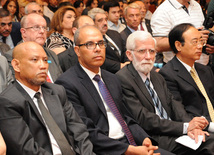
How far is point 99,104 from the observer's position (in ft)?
7.63

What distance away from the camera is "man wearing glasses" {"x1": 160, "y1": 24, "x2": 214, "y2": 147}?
2.92 meters

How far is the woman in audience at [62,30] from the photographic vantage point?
12.2ft

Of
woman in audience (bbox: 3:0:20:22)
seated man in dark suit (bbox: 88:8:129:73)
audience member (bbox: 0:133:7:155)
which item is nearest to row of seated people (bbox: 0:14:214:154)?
audience member (bbox: 0:133:7:155)

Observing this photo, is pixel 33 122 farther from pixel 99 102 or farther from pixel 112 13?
pixel 112 13

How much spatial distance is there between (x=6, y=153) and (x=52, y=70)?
131cm

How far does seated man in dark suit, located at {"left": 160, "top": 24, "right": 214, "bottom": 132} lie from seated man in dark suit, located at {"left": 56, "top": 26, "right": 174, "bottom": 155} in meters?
0.66

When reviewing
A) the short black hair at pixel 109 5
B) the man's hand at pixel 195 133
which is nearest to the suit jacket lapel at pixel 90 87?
the man's hand at pixel 195 133

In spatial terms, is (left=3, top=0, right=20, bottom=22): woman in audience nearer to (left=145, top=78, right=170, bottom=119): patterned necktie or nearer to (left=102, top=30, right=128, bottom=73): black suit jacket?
(left=102, top=30, right=128, bottom=73): black suit jacket

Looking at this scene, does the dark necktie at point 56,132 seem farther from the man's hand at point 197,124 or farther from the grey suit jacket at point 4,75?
the man's hand at point 197,124

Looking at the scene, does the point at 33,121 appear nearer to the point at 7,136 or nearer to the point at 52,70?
the point at 7,136

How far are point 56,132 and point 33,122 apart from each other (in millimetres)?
160

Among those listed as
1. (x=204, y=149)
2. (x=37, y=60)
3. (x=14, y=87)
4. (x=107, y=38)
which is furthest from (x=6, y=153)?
(x=107, y=38)

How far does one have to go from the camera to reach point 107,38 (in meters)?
4.21

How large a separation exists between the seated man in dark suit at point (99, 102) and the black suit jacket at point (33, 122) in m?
0.13
